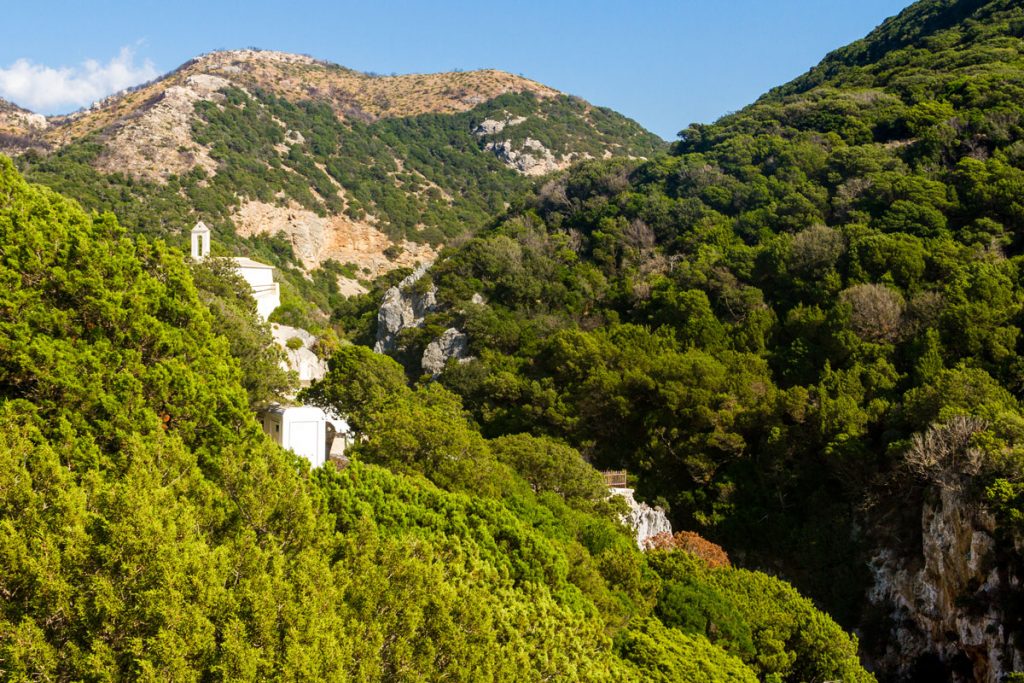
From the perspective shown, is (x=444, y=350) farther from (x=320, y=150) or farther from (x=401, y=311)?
(x=320, y=150)

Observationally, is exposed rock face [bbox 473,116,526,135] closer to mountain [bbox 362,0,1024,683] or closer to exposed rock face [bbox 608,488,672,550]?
mountain [bbox 362,0,1024,683]

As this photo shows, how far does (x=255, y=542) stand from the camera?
10555 millimetres

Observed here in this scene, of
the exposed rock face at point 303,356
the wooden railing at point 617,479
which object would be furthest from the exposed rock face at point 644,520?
the exposed rock face at point 303,356

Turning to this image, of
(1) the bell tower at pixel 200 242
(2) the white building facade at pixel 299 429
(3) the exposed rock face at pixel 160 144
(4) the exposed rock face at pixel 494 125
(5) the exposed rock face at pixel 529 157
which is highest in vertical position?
(4) the exposed rock face at pixel 494 125

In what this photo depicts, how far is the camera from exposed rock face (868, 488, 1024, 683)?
1831 centimetres

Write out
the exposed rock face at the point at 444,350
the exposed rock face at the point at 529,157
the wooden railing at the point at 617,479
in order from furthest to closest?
the exposed rock face at the point at 529,157 < the exposed rock face at the point at 444,350 < the wooden railing at the point at 617,479

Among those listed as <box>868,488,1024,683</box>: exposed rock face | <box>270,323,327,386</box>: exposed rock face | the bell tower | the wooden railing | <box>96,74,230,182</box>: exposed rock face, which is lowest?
<box>868,488,1024,683</box>: exposed rock face

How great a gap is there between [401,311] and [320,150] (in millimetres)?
43341

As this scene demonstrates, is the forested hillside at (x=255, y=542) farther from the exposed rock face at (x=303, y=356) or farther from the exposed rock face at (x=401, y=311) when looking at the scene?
the exposed rock face at (x=401, y=311)

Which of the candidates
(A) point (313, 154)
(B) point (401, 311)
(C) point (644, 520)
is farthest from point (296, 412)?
(A) point (313, 154)

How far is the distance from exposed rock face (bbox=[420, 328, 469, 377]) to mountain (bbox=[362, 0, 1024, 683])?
1.33 feet

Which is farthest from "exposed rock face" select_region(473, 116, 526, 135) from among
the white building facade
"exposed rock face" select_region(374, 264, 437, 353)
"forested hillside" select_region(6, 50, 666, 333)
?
the white building facade

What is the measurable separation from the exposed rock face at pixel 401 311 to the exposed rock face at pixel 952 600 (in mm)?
25632

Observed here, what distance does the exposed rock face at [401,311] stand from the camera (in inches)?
1665
